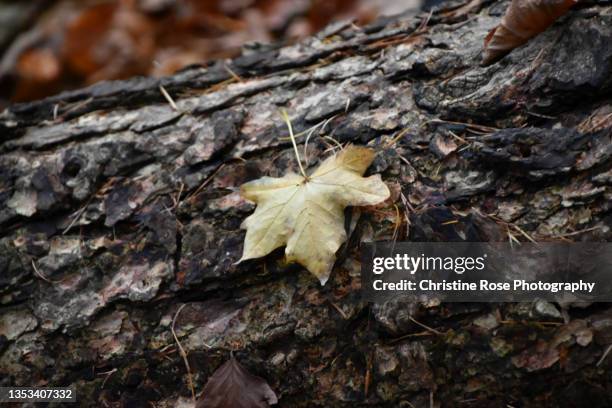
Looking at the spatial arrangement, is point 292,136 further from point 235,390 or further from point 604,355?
point 604,355

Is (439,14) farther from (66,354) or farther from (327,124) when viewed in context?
(66,354)

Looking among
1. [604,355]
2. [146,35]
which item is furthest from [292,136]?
[146,35]

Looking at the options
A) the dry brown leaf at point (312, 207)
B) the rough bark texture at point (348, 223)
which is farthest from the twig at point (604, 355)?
the dry brown leaf at point (312, 207)

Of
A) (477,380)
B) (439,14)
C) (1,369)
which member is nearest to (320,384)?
(477,380)

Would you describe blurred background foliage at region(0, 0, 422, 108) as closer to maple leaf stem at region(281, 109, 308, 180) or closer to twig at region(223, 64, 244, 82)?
twig at region(223, 64, 244, 82)

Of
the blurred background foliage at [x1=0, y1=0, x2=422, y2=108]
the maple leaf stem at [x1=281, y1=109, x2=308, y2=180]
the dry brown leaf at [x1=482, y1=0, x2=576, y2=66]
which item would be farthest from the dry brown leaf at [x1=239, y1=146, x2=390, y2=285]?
the blurred background foliage at [x1=0, y1=0, x2=422, y2=108]
